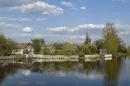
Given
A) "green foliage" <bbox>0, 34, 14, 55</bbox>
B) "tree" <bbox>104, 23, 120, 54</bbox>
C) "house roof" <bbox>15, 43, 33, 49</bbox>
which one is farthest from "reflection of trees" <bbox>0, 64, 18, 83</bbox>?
"house roof" <bbox>15, 43, 33, 49</bbox>

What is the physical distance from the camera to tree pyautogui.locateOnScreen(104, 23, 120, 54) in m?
99.5

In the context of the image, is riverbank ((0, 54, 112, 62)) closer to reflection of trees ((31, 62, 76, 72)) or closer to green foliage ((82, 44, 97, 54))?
green foliage ((82, 44, 97, 54))

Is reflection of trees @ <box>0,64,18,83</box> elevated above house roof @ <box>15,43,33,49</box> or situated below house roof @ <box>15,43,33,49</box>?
below

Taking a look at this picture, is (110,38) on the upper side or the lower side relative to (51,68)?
upper

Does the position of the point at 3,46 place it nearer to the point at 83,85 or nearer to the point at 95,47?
the point at 95,47

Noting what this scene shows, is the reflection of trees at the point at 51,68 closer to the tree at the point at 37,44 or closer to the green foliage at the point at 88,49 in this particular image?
the green foliage at the point at 88,49

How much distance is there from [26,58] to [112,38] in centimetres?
3090

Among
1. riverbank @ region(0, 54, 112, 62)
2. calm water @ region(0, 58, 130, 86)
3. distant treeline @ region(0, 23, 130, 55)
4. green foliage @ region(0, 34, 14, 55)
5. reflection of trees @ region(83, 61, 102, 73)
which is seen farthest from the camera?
distant treeline @ region(0, 23, 130, 55)

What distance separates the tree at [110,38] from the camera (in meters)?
99.5

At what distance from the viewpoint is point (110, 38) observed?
99688 mm

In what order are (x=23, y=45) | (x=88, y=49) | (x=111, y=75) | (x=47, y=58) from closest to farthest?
(x=111, y=75) < (x=47, y=58) < (x=88, y=49) < (x=23, y=45)

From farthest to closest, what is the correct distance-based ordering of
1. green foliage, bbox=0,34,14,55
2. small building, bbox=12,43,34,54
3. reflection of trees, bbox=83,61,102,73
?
small building, bbox=12,43,34,54, green foliage, bbox=0,34,14,55, reflection of trees, bbox=83,61,102,73

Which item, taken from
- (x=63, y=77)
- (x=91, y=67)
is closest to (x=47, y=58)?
(x=91, y=67)

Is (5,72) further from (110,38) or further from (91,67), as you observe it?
(110,38)
